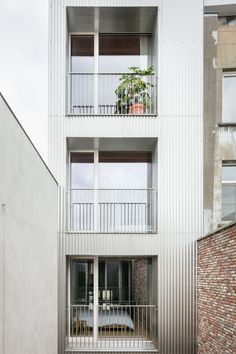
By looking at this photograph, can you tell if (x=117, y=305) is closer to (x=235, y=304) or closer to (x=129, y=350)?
(x=129, y=350)

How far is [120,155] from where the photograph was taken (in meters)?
9.70

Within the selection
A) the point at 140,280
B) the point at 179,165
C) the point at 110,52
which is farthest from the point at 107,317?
the point at 110,52

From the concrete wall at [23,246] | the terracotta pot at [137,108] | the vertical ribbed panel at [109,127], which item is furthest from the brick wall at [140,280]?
the terracotta pot at [137,108]

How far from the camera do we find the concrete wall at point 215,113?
8.97m

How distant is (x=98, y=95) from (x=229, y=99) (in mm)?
3192

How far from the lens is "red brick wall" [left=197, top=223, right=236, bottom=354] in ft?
20.7

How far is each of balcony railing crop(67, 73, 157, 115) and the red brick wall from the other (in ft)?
11.8

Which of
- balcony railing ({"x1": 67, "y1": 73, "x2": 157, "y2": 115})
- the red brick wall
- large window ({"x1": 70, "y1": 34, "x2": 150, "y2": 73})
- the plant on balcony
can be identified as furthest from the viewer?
large window ({"x1": 70, "y1": 34, "x2": 150, "y2": 73})

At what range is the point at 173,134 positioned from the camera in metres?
8.89

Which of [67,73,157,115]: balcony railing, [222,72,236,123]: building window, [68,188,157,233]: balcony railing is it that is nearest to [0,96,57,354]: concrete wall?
[68,188,157,233]: balcony railing

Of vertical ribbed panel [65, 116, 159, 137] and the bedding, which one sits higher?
vertical ribbed panel [65, 116, 159, 137]

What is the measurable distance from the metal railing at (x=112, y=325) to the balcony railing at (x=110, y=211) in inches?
70.5

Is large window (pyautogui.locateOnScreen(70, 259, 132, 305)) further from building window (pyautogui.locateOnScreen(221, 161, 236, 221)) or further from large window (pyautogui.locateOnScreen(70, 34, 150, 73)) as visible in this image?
large window (pyautogui.locateOnScreen(70, 34, 150, 73))

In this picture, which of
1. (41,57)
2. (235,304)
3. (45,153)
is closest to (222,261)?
(235,304)
